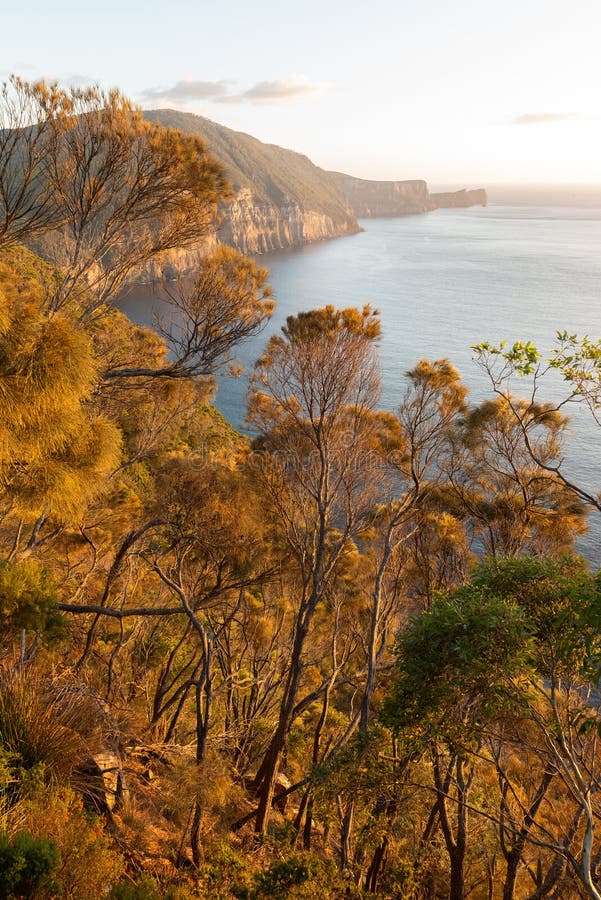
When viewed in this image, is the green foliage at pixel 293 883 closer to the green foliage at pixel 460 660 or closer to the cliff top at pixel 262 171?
the green foliage at pixel 460 660

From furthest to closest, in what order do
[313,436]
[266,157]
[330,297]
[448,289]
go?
[266,157]
[448,289]
[330,297]
[313,436]

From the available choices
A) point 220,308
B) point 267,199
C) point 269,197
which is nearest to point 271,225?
point 267,199

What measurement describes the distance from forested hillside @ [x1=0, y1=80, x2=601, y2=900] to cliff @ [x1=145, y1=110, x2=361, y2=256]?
10200cm

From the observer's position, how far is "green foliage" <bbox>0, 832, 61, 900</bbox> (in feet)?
10.3

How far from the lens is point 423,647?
162 inches

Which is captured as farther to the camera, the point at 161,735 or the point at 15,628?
the point at 161,735

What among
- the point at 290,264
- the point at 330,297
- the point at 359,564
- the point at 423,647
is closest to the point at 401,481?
the point at 359,564

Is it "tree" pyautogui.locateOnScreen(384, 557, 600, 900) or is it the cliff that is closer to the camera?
"tree" pyautogui.locateOnScreen(384, 557, 600, 900)

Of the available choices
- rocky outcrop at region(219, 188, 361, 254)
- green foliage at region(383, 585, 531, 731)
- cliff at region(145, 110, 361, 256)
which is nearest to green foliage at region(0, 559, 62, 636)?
green foliage at region(383, 585, 531, 731)

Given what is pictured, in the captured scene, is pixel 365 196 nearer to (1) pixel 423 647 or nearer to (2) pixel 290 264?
(2) pixel 290 264

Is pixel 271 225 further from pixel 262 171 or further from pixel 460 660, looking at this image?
pixel 460 660

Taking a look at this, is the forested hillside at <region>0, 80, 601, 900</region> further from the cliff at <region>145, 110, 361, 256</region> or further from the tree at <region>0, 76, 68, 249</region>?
the cliff at <region>145, 110, 361, 256</region>

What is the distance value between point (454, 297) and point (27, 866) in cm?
6351

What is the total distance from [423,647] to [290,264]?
93946 millimetres
